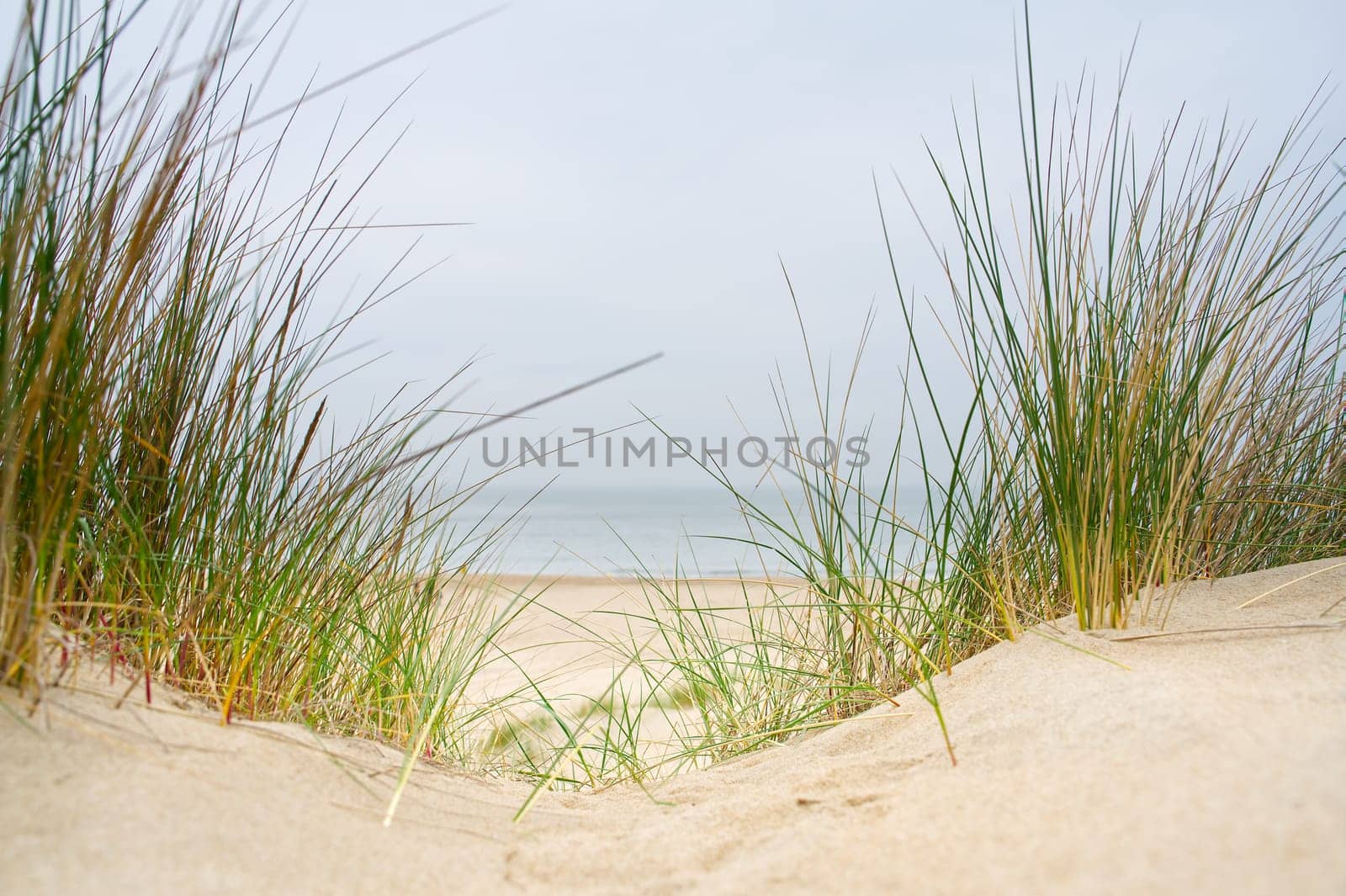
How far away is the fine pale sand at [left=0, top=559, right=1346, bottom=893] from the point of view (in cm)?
67

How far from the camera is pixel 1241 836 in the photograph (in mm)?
644

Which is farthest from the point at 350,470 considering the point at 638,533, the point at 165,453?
the point at 638,533

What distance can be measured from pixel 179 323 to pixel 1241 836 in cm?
147

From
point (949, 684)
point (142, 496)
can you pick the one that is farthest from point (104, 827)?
point (949, 684)

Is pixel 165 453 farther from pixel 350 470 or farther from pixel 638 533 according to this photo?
pixel 638 533

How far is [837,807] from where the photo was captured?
94 centimetres

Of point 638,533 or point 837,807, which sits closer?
point 837,807

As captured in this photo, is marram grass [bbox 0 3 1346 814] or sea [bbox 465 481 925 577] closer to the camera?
marram grass [bbox 0 3 1346 814]

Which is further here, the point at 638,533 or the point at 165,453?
the point at 638,533

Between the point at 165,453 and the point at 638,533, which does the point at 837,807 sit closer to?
the point at 165,453

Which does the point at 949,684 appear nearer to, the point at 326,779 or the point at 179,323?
the point at 326,779

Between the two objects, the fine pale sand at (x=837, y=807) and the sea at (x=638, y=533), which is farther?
the sea at (x=638, y=533)

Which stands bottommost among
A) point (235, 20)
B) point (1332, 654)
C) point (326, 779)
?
point (326, 779)

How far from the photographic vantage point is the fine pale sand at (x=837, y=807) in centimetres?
67
